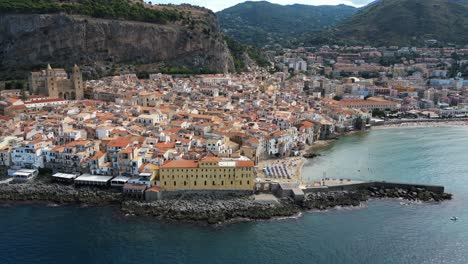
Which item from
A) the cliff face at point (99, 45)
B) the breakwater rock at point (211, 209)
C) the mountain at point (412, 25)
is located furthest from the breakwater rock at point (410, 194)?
the mountain at point (412, 25)

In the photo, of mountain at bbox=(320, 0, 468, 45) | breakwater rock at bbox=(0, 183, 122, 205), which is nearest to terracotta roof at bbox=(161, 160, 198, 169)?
breakwater rock at bbox=(0, 183, 122, 205)

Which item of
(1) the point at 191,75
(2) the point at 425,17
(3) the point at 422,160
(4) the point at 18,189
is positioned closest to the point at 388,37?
(2) the point at 425,17

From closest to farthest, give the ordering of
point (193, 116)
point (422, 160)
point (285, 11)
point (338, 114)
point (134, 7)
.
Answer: point (422, 160) < point (193, 116) < point (338, 114) < point (134, 7) < point (285, 11)

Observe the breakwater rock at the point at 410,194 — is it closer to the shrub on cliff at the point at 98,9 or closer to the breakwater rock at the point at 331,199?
the breakwater rock at the point at 331,199

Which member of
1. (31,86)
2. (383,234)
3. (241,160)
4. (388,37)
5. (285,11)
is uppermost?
(285,11)

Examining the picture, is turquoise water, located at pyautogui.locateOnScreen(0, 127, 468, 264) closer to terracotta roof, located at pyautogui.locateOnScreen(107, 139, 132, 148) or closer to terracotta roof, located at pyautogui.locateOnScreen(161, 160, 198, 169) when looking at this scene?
terracotta roof, located at pyautogui.locateOnScreen(161, 160, 198, 169)

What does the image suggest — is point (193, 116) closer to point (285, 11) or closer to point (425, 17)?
point (425, 17)

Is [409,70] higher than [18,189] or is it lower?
higher
